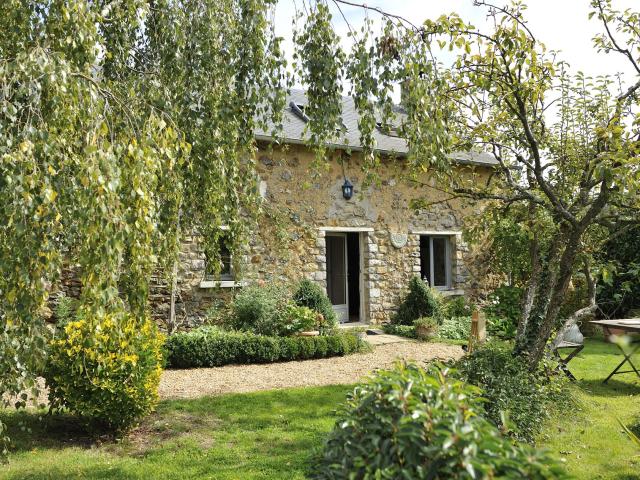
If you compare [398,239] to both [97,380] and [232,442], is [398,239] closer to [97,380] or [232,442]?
[232,442]

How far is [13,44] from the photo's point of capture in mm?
3596

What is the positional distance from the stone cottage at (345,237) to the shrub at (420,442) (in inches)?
290

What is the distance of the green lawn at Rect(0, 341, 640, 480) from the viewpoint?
13.5 feet

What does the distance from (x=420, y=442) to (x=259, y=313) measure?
7415mm

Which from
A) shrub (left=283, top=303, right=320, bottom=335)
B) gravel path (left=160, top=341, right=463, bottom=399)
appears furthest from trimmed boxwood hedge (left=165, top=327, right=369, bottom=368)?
shrub (left=283, top=303, right=320, bottom=335)

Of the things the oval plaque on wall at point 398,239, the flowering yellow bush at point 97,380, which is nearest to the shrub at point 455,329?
the oval plaque on wall at point 398,239

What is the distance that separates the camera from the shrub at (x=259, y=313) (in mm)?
9062

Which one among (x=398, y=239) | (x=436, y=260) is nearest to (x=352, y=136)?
(x=398, y=239)

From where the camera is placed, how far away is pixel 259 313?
919cm

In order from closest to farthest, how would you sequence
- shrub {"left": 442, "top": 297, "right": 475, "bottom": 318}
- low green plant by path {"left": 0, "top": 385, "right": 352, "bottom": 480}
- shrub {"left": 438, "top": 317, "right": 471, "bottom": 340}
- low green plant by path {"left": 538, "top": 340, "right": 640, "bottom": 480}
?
low green plant by path {"left": 0, "top": 385, "right": 352, "bottom": 480}, low green plant by path {"left": 538, "top": 340, "right": 640, "bottom": 480}, shrub {"left": 438, "top": 317, "right": 471, "bottom": 340}, shrub {"left": 442, "top": 297, "right": 475, "bottom": 318}

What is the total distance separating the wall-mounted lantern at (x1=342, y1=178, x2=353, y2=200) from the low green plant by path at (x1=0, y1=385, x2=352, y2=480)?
18.7ft

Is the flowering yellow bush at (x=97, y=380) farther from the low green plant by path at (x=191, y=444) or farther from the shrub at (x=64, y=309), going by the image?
the shrub at (x=64, y=309)

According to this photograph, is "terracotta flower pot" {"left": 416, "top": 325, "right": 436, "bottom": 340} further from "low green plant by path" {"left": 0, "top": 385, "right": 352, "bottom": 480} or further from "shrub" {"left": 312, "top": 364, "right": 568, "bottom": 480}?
"shrub" {"left": 312, "top": 364, "right": 568, "bottom": 480}

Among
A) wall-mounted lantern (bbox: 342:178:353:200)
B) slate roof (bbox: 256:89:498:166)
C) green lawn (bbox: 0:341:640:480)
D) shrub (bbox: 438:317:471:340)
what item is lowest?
green lawn (bbox: 0:341:640:480)
